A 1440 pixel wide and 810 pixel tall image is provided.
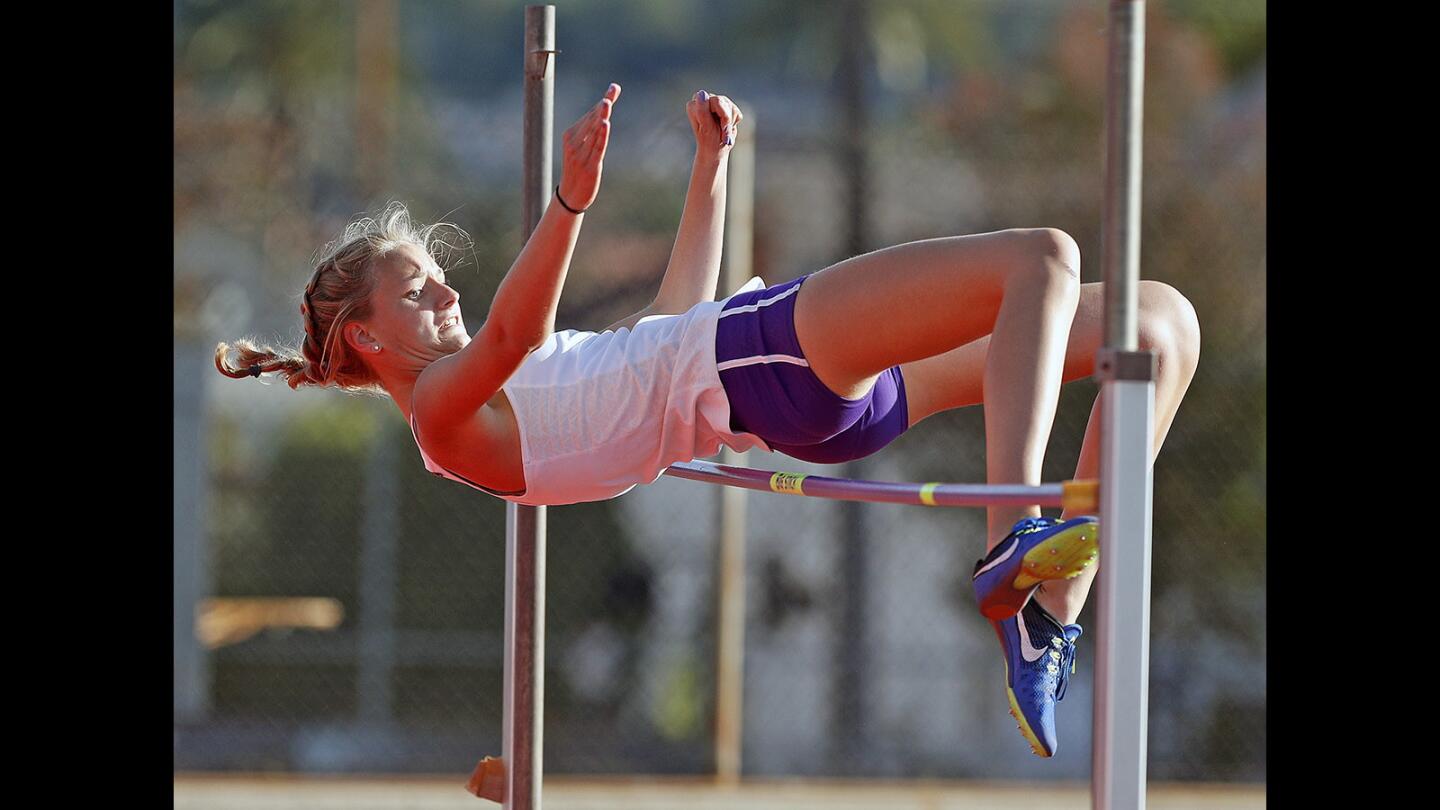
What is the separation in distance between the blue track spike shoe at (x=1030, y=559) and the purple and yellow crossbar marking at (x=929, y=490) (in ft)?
0.10

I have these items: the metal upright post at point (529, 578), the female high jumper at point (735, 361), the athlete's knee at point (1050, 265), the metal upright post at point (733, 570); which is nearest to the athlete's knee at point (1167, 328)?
the female high jumper at point (735, 361)

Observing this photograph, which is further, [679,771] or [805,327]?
[679,771]

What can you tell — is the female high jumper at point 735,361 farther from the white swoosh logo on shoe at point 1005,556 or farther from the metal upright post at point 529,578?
the metal upright post at point 529,578

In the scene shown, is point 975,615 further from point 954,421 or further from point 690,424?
point 690,424

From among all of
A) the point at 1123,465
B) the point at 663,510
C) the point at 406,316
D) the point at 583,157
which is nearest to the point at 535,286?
the point at 583,157

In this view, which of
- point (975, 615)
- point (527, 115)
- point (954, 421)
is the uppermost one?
point (527, 115)

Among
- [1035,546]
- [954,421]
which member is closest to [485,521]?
[954,421]

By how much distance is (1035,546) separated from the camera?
4.88ft

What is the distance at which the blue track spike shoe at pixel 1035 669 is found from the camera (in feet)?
5.38

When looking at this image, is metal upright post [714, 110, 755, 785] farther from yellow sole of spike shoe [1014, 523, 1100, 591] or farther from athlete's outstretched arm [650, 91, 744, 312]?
Answer: yellow sole of spike shoe [1014, 523, 1100, 591]

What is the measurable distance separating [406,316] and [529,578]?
433 millimetres

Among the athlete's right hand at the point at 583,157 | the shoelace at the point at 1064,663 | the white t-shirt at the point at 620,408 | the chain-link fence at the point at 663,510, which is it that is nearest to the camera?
the athlete's right hand at the point at 583,157

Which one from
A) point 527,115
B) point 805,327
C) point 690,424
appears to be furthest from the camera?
point 527,115

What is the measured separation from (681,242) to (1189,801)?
2.79 meters
